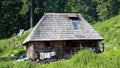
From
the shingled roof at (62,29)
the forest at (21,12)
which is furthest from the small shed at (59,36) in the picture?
the forest at (21,12)

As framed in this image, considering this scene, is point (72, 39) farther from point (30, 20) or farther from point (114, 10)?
point (114, 10)

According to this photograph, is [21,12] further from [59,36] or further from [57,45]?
[59,36]

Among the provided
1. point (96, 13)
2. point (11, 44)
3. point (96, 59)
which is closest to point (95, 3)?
point (96, 13)

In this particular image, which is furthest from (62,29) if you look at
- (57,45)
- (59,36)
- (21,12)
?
(21,12)

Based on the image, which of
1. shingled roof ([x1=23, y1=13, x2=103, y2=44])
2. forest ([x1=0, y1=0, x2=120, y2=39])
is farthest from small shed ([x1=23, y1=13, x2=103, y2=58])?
forest ([x1=0, y1=0, x2=120, y2=39])

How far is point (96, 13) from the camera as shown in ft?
260

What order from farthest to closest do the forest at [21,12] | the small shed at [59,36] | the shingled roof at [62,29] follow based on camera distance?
the forest at [21,12] → the shingled roof at [62,29] → the small shed at [59,36]

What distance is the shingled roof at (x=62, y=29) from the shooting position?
34250 millimetres

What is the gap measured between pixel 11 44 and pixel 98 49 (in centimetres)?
1863

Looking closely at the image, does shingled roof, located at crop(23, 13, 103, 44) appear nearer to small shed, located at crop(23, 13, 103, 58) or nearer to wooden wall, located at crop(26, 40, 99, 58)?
small shed, located at crop(23, 13, 103, 58)

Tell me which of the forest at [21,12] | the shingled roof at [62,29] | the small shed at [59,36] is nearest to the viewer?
the small shed at [59,36]

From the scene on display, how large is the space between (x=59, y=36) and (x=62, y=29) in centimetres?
141

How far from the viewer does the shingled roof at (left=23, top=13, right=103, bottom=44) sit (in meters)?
34.2

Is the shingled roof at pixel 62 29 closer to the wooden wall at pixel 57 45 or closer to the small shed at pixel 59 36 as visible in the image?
the small shed at pixel 59 36
